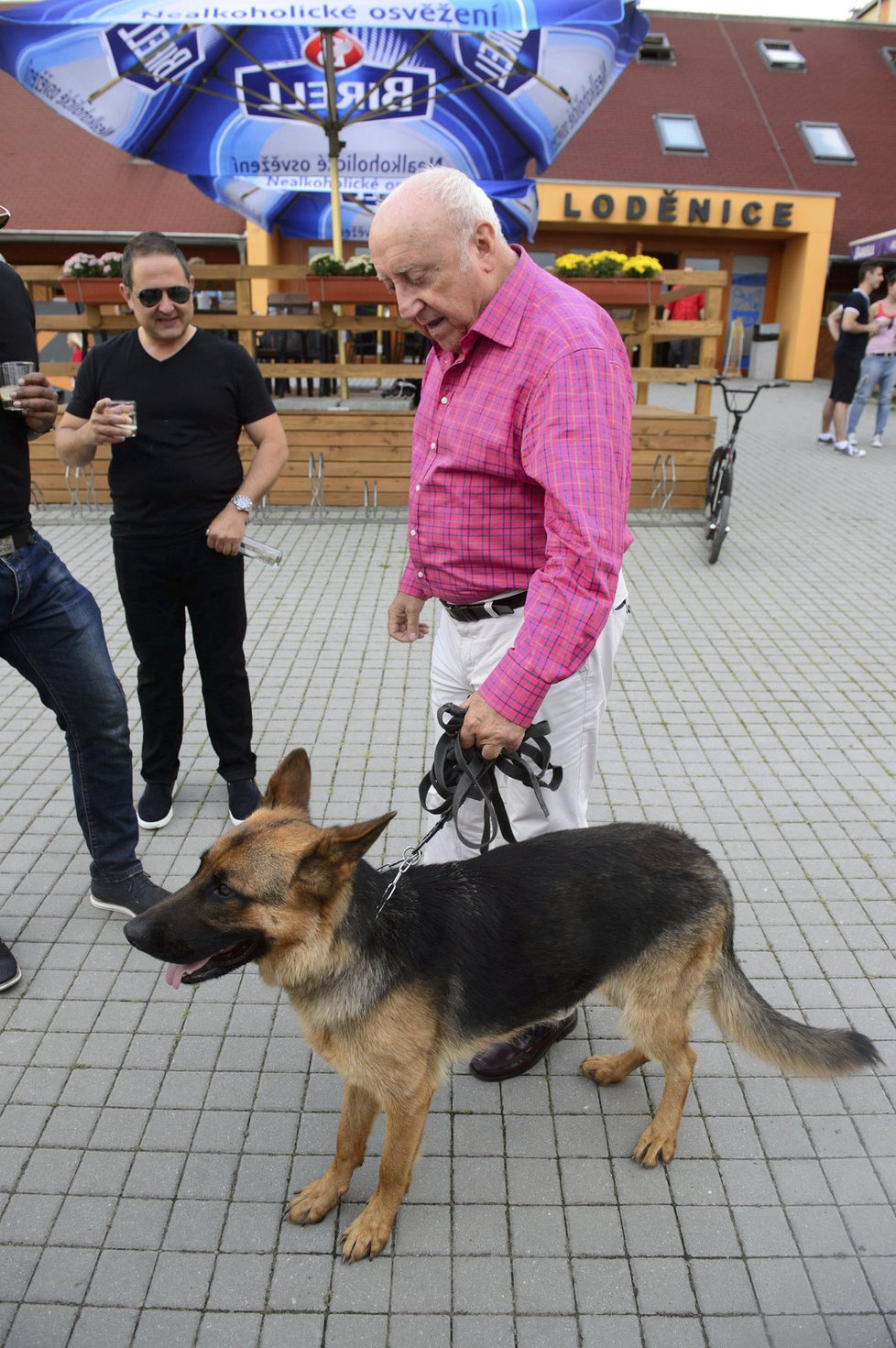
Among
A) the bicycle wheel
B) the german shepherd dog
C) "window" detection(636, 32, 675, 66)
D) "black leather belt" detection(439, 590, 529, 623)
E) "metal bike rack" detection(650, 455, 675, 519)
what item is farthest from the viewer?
"window" detection(636, 32, 675, 66)

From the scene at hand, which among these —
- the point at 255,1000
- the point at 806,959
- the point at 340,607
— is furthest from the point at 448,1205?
the point at 340,607

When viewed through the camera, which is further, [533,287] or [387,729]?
[387,729]

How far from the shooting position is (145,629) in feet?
12.8

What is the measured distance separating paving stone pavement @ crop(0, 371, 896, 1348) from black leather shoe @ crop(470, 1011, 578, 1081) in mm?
46

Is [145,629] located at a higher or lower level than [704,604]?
higher

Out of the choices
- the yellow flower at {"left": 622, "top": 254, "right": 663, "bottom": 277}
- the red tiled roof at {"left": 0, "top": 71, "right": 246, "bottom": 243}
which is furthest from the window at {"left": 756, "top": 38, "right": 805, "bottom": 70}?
the yellow flower at {"left": 622, "top": 254, "right": 663, "bottom": 277}

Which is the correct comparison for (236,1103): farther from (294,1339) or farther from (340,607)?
(340,607)

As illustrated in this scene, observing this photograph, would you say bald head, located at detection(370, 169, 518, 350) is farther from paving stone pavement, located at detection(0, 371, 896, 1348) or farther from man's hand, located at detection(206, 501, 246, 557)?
paving stone pavement, located at detection(0, 371, 896, 1348)

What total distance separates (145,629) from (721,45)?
92.4 ft

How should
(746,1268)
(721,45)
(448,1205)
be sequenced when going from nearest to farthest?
(746,1268) → (448,1205) → (721,45)

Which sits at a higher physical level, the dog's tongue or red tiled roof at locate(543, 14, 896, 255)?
red tiled roof at locate(543, 14, 896, 255)

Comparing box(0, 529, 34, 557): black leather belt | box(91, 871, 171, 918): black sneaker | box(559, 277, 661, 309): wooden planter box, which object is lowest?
box(91, 871, 171, 918): black sneaker

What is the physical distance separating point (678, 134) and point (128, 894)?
2480 centimetres

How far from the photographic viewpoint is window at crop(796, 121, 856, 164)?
22.5m
